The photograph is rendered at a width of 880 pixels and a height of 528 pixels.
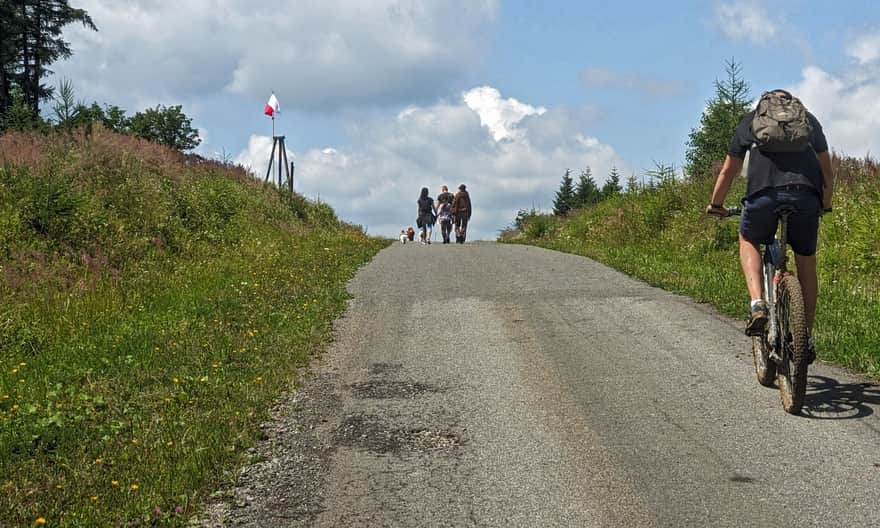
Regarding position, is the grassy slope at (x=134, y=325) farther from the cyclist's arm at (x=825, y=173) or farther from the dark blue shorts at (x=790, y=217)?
the cyclist's arm at (x=825, y=173)

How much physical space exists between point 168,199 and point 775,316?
48.8 ft

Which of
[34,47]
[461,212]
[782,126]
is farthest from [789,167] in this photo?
[34,47]

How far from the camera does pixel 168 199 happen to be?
61.2 feet

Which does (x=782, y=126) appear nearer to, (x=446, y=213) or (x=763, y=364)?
(x=763, y=364)

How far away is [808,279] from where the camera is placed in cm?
632

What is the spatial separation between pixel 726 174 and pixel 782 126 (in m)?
0.71

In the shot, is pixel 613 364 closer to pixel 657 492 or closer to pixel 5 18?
pixel 657 492

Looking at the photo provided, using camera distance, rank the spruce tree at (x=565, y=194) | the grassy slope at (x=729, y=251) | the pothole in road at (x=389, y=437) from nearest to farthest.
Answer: the pothole in road at (x=389, y=437)
the grassy slope at (x=729, y=251)
the spruce tree at (x=565, y=194)

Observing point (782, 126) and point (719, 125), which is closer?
point (782, 126)

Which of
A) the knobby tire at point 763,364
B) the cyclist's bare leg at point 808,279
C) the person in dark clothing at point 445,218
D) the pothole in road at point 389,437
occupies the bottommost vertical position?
the pothole in road at point 389,437

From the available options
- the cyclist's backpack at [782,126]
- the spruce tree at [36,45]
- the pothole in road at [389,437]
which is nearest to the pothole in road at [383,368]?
the pothole in road at [389,437]

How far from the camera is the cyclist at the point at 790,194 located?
6020mm

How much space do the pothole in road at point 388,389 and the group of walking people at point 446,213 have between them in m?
21.4

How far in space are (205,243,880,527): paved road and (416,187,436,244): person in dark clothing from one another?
19548 mm
